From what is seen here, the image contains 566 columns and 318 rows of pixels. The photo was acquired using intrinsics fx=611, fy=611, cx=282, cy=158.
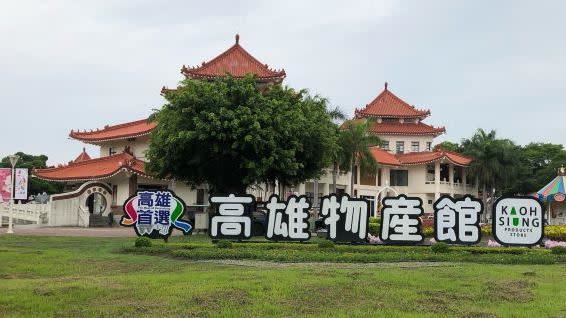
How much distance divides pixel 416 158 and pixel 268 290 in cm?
4120

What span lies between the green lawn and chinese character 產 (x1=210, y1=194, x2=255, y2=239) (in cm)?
399

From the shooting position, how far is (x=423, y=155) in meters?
47.8

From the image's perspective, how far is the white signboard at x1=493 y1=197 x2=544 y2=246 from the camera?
51.6 feet

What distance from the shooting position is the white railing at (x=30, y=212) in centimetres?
3103

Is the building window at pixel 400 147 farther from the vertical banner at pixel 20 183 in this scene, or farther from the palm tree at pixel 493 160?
the vertical banner at pixel 20 183

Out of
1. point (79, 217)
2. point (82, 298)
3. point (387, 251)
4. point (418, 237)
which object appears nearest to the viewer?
point (82, 298)

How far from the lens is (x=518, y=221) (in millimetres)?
15898

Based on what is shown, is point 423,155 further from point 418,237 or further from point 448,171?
point 418,237

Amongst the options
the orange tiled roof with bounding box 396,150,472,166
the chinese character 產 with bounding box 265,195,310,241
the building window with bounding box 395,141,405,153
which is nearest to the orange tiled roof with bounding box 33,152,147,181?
the chinese character 產 with bounding box 265,195,310,241

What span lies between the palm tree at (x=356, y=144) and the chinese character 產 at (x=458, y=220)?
1915 centimetres

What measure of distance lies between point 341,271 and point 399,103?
45.0m

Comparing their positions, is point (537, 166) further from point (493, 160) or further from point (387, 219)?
point (387, 219)

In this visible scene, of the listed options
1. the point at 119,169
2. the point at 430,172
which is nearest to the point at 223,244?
the point at 119,169

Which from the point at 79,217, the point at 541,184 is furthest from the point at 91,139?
the point at 541,184
